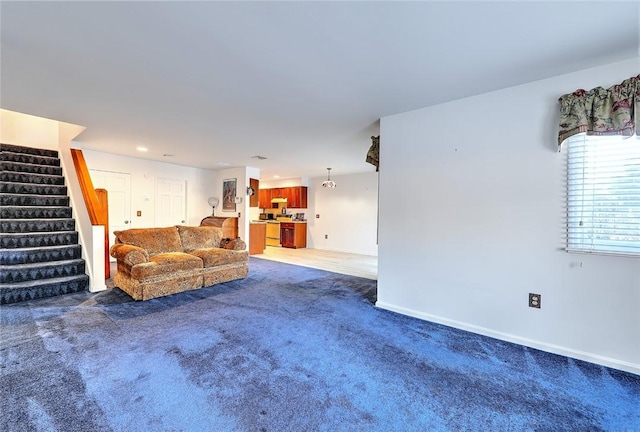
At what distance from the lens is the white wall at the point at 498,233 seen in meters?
2.13

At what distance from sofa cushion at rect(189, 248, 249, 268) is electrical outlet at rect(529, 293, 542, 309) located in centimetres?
383

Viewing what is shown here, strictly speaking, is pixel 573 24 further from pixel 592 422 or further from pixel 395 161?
pixel 592 422

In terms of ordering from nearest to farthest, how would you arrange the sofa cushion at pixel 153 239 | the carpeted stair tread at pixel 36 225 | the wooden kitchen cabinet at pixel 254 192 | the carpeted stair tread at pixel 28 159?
1. the carpeted stair tread at pixel 36 225
2. the sofa cushion at pixel 153 239
3. the carpeted stair tread at pixel 28 159
4. the wooden kitchen cabinet at pixel 254 192

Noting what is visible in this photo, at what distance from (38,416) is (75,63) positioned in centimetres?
245

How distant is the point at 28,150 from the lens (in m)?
4.77

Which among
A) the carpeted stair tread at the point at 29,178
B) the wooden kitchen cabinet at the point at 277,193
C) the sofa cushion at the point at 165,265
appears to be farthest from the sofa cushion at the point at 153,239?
the wooden kitchen cabinet at the point at 277,193

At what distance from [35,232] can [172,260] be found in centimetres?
213

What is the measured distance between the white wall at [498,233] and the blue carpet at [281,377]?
236mm

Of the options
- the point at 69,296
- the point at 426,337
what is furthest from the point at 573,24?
the point at 69,296

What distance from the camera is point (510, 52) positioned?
1952mm

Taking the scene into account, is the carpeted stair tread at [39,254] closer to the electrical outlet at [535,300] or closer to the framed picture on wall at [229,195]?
the framed picture on wall at [229,195]

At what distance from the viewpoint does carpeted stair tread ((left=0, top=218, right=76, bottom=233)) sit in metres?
3.73

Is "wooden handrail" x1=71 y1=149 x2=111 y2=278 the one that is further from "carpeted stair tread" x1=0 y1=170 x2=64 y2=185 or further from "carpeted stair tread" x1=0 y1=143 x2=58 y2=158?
"carpeted stair tread" x1=0 y1=143 x2=58 y2=158

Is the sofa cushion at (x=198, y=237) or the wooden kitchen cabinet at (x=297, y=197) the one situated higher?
the wooden kitchen cabinet at (x=297, y=197)
